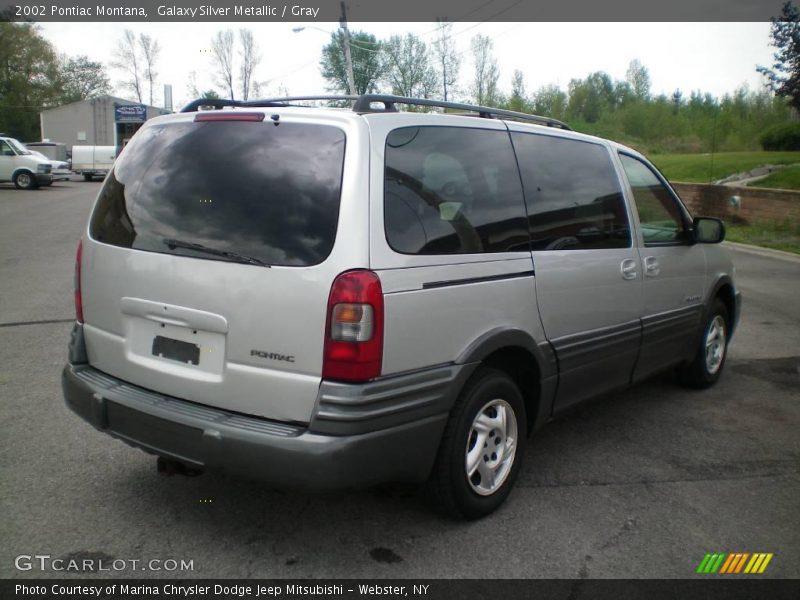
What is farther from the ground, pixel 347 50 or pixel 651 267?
pixel 347 50

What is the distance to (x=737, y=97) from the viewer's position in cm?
5238

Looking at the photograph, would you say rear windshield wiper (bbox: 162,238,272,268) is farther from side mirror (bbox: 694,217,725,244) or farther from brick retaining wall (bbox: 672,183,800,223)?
brick retaining wall (bbox: 672,183,800,223)

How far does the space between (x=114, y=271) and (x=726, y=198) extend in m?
19.0

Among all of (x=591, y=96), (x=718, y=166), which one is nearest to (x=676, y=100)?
(x=591, y=96)

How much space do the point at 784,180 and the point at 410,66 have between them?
26.7 meters

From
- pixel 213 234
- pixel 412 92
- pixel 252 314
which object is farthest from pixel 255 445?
pixel 412 92

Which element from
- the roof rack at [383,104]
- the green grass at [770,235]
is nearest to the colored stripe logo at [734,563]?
the roof rack at [383,104]

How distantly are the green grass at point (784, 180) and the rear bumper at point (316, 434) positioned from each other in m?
19.1

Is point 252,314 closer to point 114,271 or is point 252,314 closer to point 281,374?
point 281,374

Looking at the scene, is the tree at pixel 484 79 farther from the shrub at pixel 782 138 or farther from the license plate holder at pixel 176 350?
the license plate holder at pixel 176 350

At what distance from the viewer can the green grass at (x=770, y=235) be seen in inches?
617

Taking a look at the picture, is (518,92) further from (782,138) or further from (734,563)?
(734,563)

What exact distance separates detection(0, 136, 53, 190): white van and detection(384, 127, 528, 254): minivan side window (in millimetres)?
29659

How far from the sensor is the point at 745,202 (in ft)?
60.4
